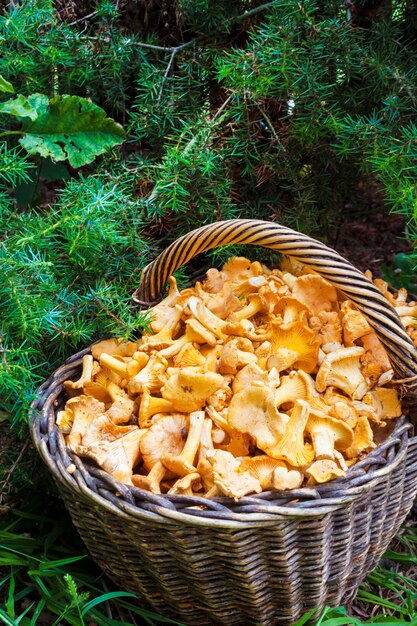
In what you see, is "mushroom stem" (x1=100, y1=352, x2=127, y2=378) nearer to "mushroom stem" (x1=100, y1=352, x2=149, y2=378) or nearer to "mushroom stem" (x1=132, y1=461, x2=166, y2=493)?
"mushroom stem" (x1=100, y1=352, x2=149, y2=378)

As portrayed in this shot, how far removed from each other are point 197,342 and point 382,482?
1.68ft

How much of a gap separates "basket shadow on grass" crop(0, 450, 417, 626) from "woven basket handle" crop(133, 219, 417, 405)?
0.57m

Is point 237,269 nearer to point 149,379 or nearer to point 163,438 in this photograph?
point 149,379

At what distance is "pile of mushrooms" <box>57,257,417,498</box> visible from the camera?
1.33m

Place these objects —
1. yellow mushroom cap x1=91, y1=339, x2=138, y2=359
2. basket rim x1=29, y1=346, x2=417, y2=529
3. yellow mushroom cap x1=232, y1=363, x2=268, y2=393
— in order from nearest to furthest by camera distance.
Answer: basket rim x1=29, y1=346, x2=417, y2=529 < yellow mushroom cap x1=232, y1=363, x2=268, y2=393 < yellow mushroom cap x1=91, y1=339, x2=138, y2=359

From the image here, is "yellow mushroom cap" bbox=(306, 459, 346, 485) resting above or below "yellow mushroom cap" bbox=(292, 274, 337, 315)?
below

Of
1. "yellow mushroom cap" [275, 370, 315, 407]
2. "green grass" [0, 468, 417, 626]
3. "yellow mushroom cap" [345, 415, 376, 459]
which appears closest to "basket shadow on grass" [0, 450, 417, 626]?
"green grass" [0, 468, 417, 626]

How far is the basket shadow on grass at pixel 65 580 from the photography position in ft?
5.02

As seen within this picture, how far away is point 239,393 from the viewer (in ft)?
4.46

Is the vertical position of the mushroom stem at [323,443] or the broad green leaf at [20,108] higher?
the broad green leaf at [20,108]

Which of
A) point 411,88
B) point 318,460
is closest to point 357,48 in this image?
point 411,88

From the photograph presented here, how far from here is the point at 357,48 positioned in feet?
5.91

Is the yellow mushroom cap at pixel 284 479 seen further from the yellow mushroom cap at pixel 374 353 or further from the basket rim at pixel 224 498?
the yellow mushroom cap at pixel 374 353

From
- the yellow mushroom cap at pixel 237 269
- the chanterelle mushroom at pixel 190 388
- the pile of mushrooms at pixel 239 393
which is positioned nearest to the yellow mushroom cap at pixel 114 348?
the pile of mushrooms at pixel 239 393
